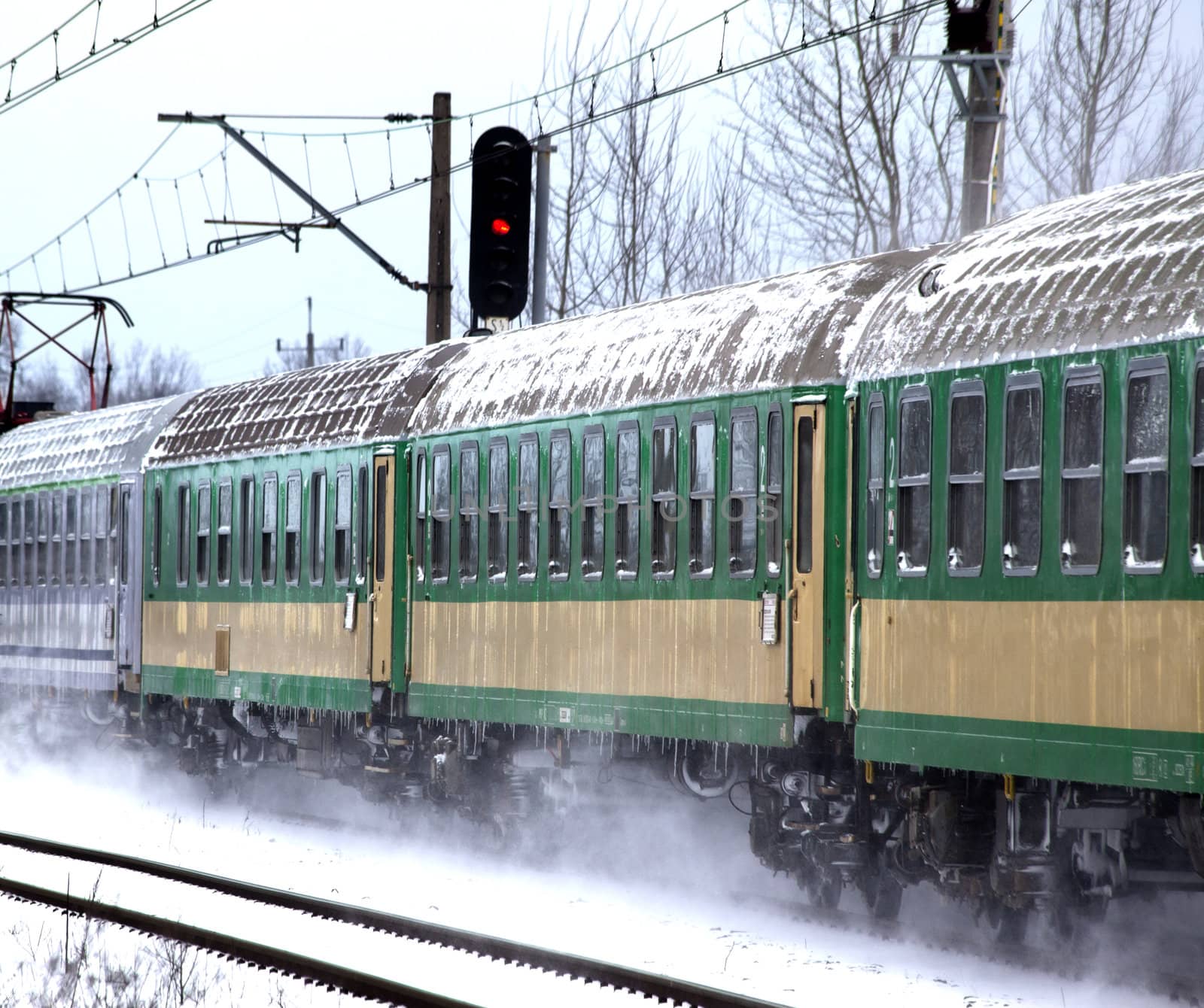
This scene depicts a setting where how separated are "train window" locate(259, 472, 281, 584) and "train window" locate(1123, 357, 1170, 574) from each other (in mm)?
11542

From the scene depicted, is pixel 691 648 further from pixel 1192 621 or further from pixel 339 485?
pixel 339 485

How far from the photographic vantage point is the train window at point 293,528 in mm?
19531

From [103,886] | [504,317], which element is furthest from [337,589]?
[103,886]

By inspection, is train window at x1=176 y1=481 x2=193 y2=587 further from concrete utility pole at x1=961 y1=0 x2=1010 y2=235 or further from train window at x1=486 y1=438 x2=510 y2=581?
concrete utility pole at x1=961 y1=0 x2=1010 y2=235

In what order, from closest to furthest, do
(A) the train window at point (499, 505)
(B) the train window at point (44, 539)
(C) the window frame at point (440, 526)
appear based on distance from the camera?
1. (A) the train window at point (499, 505)
2. (C) the window frame at point (440, 526)
3. (B) the train window at point (44, 539)

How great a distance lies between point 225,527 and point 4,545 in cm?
716

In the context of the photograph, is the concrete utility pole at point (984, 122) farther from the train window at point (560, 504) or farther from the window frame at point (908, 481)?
the window frame at point (908, 481)

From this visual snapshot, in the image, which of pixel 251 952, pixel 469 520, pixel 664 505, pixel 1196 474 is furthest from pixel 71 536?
pixel 1196 474

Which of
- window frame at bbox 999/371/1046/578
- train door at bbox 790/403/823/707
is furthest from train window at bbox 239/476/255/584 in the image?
window frame at bbox 999/371/1046/578

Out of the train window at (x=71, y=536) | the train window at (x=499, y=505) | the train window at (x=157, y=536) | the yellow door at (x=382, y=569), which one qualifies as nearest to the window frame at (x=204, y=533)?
the train window at (x=157, y=536)

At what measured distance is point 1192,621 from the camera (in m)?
9.12

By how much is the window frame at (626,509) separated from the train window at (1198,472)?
5497 mm

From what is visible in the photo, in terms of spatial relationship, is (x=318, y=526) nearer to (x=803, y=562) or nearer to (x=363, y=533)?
(x=363, y=533)

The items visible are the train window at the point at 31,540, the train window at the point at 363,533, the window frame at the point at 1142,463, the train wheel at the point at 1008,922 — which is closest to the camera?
the window frame at the point at 1142,463
